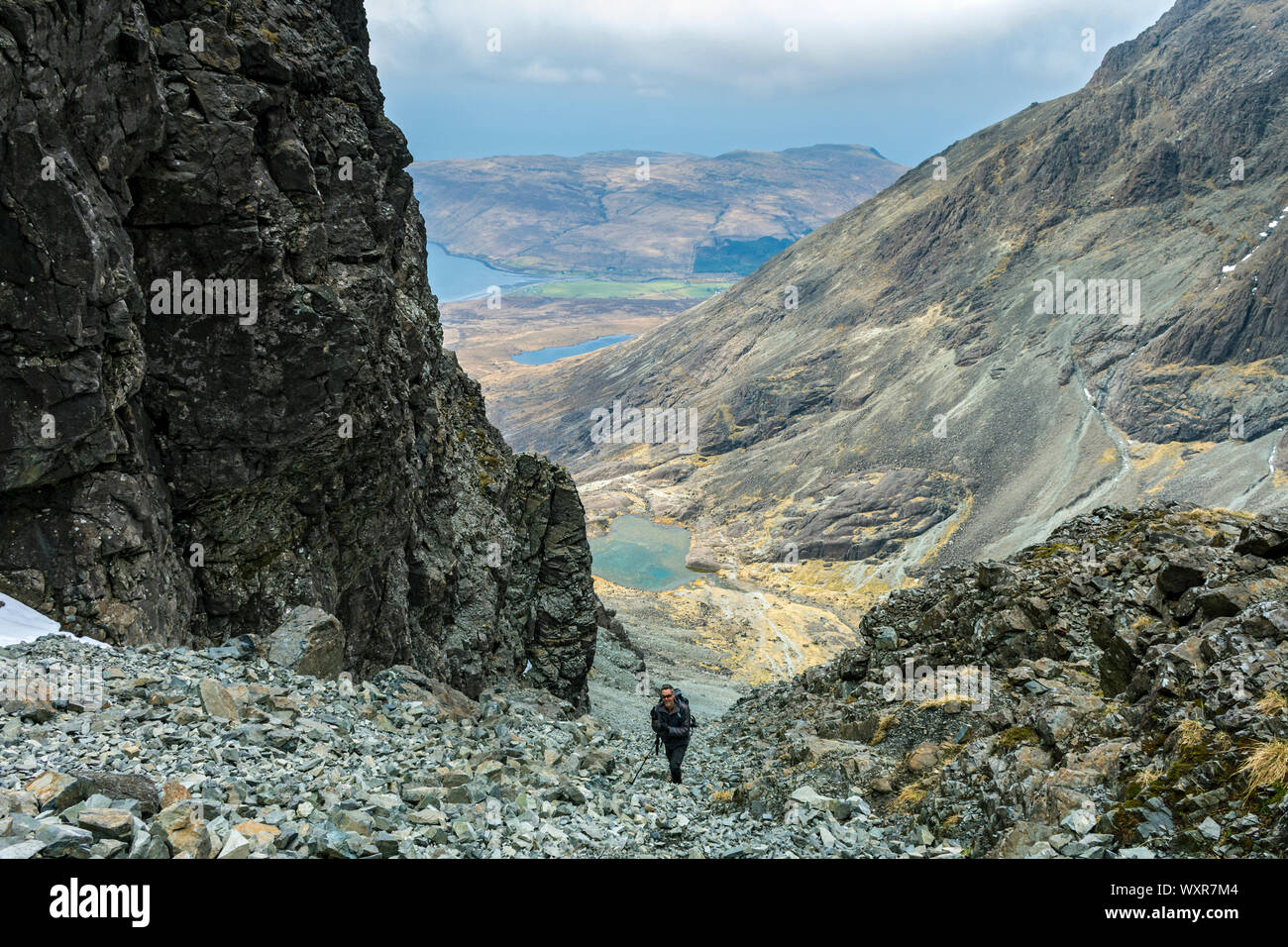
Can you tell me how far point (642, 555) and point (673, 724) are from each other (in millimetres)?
106852

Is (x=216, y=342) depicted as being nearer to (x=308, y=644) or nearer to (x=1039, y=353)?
(x=308, y=644)

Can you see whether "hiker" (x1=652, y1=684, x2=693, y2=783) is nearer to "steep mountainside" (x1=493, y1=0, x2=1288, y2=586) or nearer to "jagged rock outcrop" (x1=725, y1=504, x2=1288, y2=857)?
"jagged rock outcrop" (x1=725, y1=504, x2=1288, y2=857)

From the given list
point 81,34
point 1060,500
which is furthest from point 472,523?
point 1060,500

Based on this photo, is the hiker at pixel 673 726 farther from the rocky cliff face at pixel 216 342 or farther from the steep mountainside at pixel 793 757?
the rocky cliff face at pixel 216 342

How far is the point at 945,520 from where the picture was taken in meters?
111

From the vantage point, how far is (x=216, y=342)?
741 inches

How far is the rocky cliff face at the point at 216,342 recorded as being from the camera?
14.3 m

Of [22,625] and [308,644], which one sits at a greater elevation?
[22,625]

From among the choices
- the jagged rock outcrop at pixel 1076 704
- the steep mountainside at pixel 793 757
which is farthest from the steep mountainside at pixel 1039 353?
the steep mountainside at pixel 793 757

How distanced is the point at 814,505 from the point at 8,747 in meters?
122

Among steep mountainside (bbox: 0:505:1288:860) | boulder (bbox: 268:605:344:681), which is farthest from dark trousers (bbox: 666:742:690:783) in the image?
boulder (bbox: 268:605:344:681)

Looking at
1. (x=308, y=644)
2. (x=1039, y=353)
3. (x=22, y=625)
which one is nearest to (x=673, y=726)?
(x=308, y=644)

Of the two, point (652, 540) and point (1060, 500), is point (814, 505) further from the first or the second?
point (1060, 500)

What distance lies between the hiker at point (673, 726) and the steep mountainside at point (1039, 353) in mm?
87359
